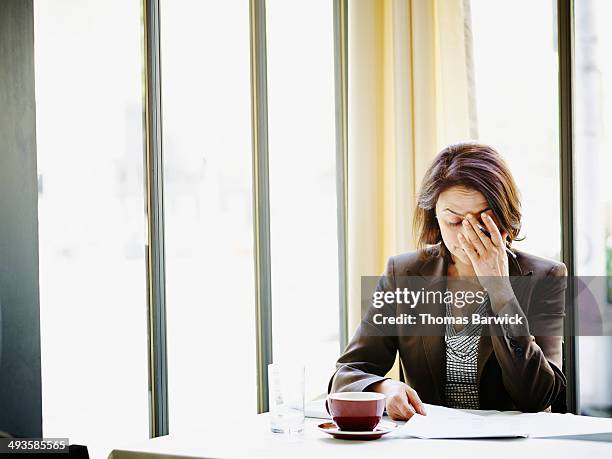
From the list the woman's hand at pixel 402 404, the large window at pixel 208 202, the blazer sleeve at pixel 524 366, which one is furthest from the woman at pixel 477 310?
the large window at pixel 208 202

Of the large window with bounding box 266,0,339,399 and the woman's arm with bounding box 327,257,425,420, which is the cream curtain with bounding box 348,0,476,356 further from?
the woman's arm with bounding box 327,257,425,420

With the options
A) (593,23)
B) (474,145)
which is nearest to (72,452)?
(474,145)

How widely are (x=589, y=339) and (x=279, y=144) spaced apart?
1352mm

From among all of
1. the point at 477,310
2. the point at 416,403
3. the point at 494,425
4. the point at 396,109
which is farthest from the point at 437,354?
the point at 396,109

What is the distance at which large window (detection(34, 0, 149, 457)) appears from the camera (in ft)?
8.33

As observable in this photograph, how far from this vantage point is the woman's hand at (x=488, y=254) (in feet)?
6.01

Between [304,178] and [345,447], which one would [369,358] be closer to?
[345,447]

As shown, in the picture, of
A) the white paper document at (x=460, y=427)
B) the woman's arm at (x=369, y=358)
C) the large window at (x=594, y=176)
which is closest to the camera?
the white paper document at (x=460, y=427)

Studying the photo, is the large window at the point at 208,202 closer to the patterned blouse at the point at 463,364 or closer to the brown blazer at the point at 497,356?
the brown blazer at the point at 497,356

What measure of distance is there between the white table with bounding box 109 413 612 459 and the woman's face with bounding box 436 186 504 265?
0.72 m

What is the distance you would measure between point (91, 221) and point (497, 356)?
157cm

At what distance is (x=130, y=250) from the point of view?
285 cm

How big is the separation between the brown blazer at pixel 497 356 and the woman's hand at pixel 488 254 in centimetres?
6

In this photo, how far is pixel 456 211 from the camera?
1.94 m
